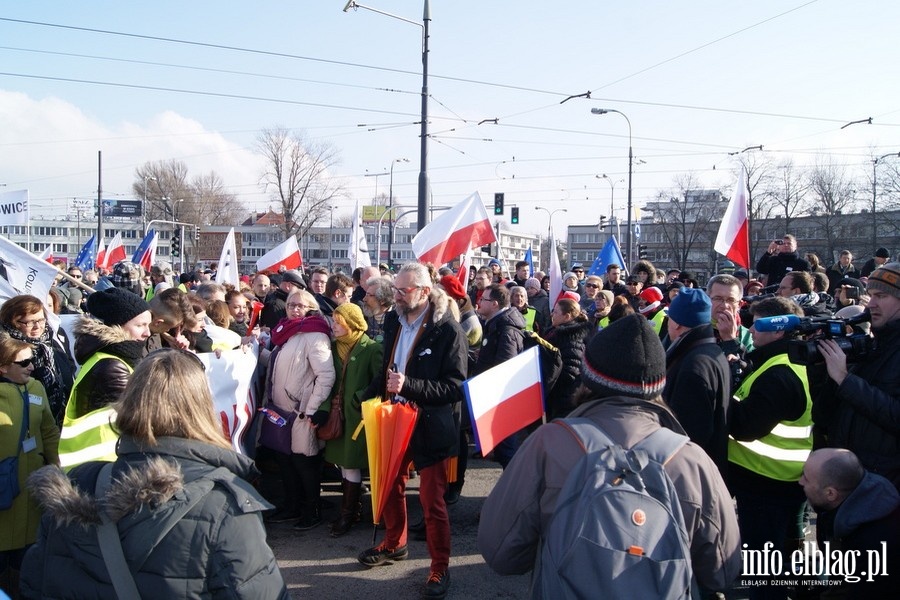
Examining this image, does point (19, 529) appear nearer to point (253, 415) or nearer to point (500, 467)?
point (253, 415)

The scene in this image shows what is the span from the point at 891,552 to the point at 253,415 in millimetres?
4355

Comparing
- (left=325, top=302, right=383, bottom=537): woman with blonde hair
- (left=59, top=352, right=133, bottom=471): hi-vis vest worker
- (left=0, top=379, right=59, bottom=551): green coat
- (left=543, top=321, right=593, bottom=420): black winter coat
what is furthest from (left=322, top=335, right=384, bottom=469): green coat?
(left=59, top=352, right=133, bottom=471): hi-vis vest worker

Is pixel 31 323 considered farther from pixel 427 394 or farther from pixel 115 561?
pixel 115 561

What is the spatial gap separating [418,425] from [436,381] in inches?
12.6

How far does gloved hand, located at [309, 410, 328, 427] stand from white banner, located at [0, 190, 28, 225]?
5.57 m

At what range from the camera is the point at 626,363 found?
2.33m

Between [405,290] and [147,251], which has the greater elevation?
[147,251]

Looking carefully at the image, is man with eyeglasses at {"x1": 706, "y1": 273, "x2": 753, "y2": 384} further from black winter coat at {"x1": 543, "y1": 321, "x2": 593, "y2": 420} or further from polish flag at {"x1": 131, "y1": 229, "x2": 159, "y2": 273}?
polish flag at {"x1": 131, "y1": 229, "x2": 159, "y2": 273}

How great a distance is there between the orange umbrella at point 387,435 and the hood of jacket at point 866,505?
2.47 metres

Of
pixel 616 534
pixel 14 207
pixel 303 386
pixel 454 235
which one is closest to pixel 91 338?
pixel 303 386

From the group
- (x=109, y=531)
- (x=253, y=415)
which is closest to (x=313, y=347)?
(x=253, y=415)

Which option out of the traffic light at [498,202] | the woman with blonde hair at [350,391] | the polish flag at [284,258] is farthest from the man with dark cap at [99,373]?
the traffic light at [498,202]

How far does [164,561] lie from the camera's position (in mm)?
1985

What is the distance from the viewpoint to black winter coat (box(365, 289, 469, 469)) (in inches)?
176
